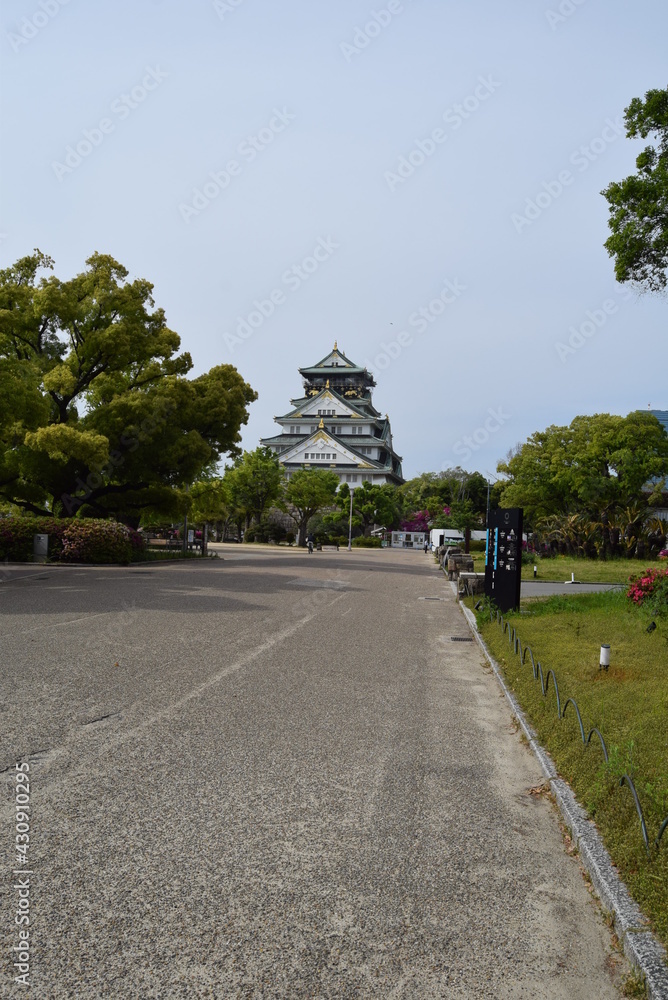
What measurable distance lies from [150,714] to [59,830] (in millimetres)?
2520

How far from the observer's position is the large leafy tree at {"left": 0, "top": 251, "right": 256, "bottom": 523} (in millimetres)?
30328

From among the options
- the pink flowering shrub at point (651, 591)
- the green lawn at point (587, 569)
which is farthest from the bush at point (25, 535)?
the pink flowering shrub at point (651, 591)

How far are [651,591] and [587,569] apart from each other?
57.9ft

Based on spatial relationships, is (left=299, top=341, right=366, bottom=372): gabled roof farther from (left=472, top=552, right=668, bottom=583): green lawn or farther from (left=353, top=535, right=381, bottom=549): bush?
(left=472, top=552, right=668, bottom=583): green lawn

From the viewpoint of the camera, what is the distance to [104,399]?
3356cm

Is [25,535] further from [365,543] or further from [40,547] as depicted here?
[365,543]

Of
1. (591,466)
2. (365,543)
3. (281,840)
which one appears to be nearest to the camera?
→ (281,840)

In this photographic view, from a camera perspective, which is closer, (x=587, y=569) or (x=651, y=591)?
(x=651, y=591)

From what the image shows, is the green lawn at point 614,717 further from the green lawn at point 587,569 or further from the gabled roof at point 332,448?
the gabled roof at point 332,448

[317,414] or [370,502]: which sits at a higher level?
[317,414]

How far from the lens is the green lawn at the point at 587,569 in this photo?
2672 centimetres

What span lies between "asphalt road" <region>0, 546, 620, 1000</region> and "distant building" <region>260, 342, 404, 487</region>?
276 ft

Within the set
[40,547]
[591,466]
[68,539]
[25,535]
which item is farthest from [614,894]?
[591,466]

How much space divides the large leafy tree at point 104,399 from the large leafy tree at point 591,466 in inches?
715
